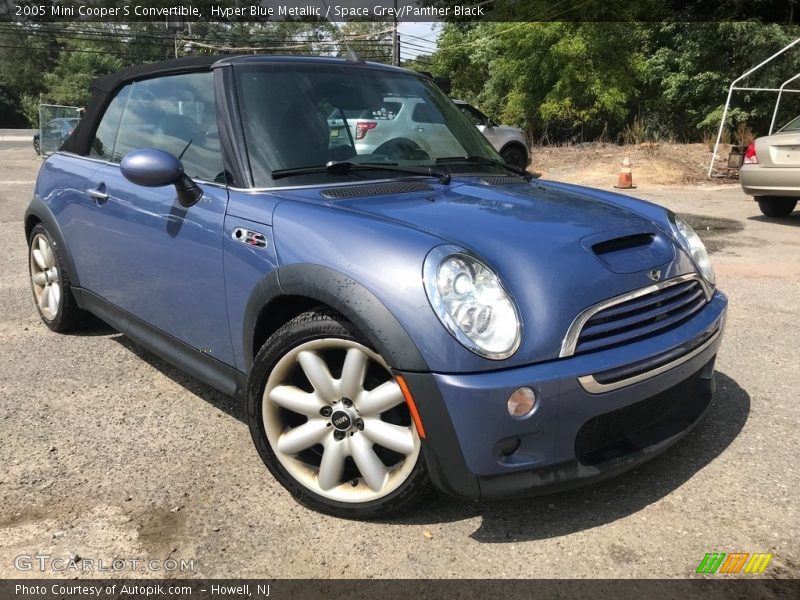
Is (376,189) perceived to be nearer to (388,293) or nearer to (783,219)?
(388,293)

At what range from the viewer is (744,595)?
77.1 inches

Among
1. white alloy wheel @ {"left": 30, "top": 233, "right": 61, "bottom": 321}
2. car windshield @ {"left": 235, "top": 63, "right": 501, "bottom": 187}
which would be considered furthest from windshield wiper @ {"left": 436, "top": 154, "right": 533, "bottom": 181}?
white alloy wheel @ {"left": 30, "top": 233, "right": 61, "bottom": 321}

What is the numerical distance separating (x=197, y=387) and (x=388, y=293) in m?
1.90

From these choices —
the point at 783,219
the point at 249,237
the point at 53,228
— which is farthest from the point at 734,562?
the point at 783,219

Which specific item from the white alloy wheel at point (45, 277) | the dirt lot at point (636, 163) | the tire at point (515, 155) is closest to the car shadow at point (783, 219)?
the dirt lot at point (636, 163)

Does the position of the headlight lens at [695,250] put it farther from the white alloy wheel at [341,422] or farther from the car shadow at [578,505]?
the white alloy wheel at [341,422]

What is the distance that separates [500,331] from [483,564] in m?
0.77

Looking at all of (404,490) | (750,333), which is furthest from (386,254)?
(750,333)

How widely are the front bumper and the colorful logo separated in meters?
0.36

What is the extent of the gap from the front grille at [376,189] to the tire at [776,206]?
7.91 meters

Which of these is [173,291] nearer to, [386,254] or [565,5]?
[386,254]

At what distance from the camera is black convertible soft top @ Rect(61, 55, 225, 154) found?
346 centimetres

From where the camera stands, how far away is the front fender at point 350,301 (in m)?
2.02

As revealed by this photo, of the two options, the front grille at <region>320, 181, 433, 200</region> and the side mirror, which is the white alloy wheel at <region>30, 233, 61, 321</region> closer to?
the side mirror
